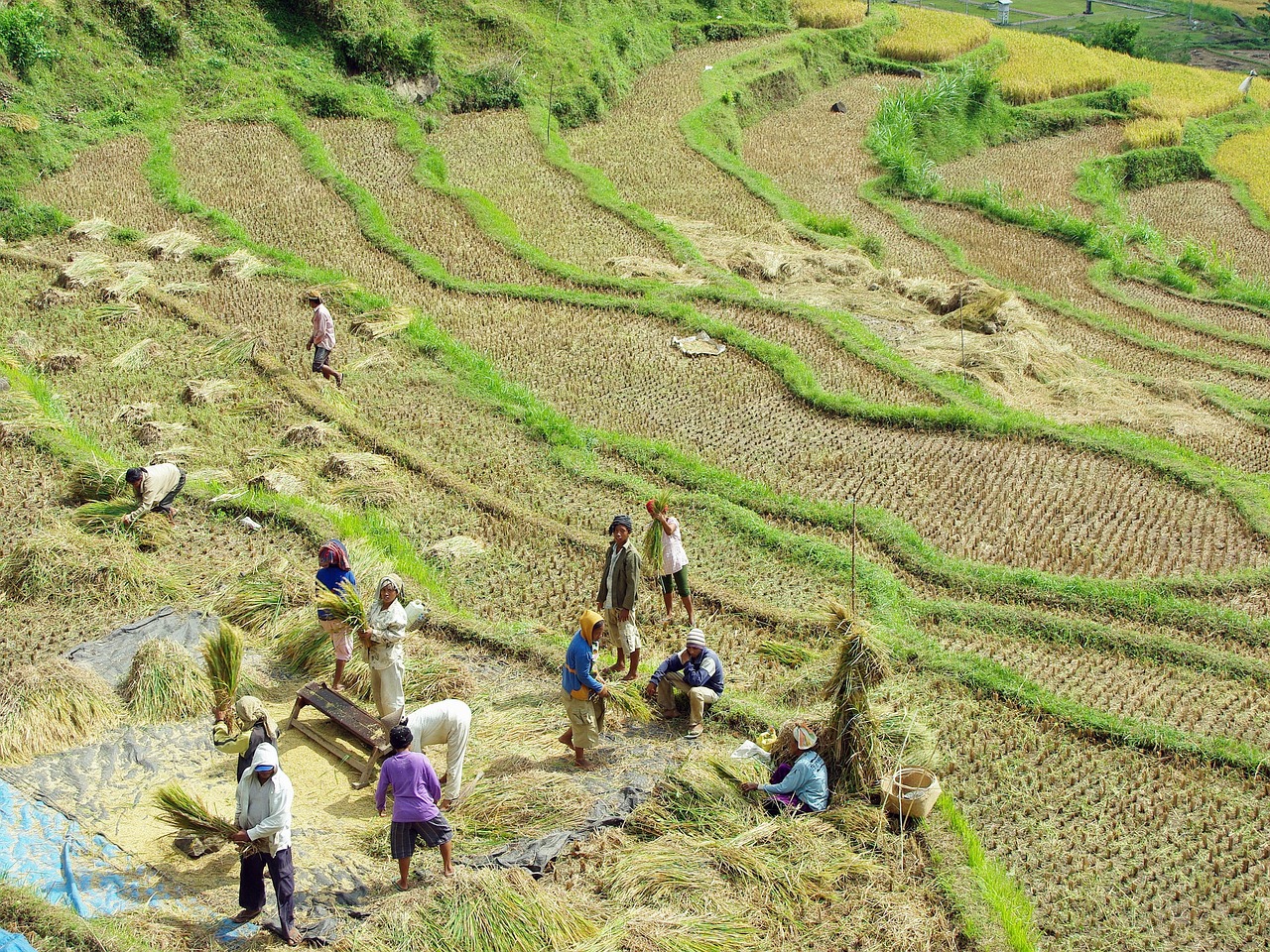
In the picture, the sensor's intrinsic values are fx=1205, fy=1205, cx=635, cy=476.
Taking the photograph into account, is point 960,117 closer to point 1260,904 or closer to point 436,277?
point 436,277

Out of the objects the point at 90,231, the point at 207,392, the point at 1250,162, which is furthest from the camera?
the point at 1250,162

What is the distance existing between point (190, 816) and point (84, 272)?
10809 mm

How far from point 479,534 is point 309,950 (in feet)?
18.3

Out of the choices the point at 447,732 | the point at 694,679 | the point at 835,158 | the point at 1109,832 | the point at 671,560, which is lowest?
the point at 1109,832

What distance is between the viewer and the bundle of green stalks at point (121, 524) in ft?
31.4

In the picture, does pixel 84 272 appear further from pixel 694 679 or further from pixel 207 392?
pixel 694 679

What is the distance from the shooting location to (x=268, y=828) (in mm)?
5773

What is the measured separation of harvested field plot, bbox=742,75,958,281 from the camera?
21828mm

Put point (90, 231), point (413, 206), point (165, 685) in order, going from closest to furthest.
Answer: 1. point (165, 685)
2. point (90, 231)
3. point (413, 206)

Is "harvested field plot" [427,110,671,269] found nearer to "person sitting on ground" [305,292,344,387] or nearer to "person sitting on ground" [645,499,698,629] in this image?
"person sitting on ground" [305,292,344,387]

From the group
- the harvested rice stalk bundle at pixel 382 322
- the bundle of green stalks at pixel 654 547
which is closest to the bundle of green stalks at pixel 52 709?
the bundle of green stalks at pixel 654 547

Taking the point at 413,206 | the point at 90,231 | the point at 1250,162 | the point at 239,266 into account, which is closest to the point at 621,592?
the point at 239,266

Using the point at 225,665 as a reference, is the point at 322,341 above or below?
above

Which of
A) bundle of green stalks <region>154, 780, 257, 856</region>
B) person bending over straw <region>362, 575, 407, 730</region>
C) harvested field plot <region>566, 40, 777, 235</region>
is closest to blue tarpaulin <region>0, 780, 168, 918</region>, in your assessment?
bundle of green stalks <region>154, 780, 257, 856</region>
